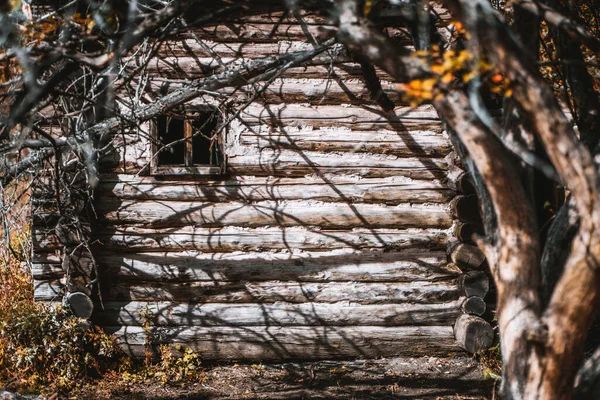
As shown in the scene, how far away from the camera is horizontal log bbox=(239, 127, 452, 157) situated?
6082 mm

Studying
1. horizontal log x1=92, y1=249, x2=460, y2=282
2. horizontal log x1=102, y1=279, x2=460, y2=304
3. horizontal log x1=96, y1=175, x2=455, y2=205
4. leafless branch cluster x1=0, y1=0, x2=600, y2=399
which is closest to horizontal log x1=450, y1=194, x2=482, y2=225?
horizontal log x1=96, y1=175, x2=455, y2=205

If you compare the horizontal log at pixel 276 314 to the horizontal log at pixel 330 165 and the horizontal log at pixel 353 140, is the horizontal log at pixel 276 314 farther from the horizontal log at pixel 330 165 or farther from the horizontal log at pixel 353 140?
the horizontal log at pixel 353 140

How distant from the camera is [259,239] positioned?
20.1ft

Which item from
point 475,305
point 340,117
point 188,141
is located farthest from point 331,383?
point 188,141

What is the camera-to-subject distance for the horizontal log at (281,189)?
19.7 feet

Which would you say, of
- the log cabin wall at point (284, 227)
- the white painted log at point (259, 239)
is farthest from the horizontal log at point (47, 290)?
the white painted log at point (259, 239)

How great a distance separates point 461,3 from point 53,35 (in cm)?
289

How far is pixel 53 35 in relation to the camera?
4.15 m

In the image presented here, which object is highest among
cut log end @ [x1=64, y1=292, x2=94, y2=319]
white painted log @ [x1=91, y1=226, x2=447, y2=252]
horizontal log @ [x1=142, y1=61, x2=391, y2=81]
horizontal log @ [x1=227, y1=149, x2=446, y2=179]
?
horizontal log @ [x1=142, y1=61, x2=391, y2=81]

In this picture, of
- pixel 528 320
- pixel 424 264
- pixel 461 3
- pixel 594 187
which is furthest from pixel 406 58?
pixel 424 264

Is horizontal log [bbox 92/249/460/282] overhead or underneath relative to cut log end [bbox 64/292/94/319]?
overhead

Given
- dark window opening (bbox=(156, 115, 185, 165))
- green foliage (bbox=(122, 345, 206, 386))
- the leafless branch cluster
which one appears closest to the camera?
the leafless branch cluster

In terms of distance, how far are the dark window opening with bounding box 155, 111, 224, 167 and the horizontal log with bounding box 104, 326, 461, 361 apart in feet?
6.03

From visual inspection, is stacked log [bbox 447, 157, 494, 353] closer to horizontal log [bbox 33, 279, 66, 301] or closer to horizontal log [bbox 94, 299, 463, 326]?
horizontal log [bbox 94, 299, 463, 326]
